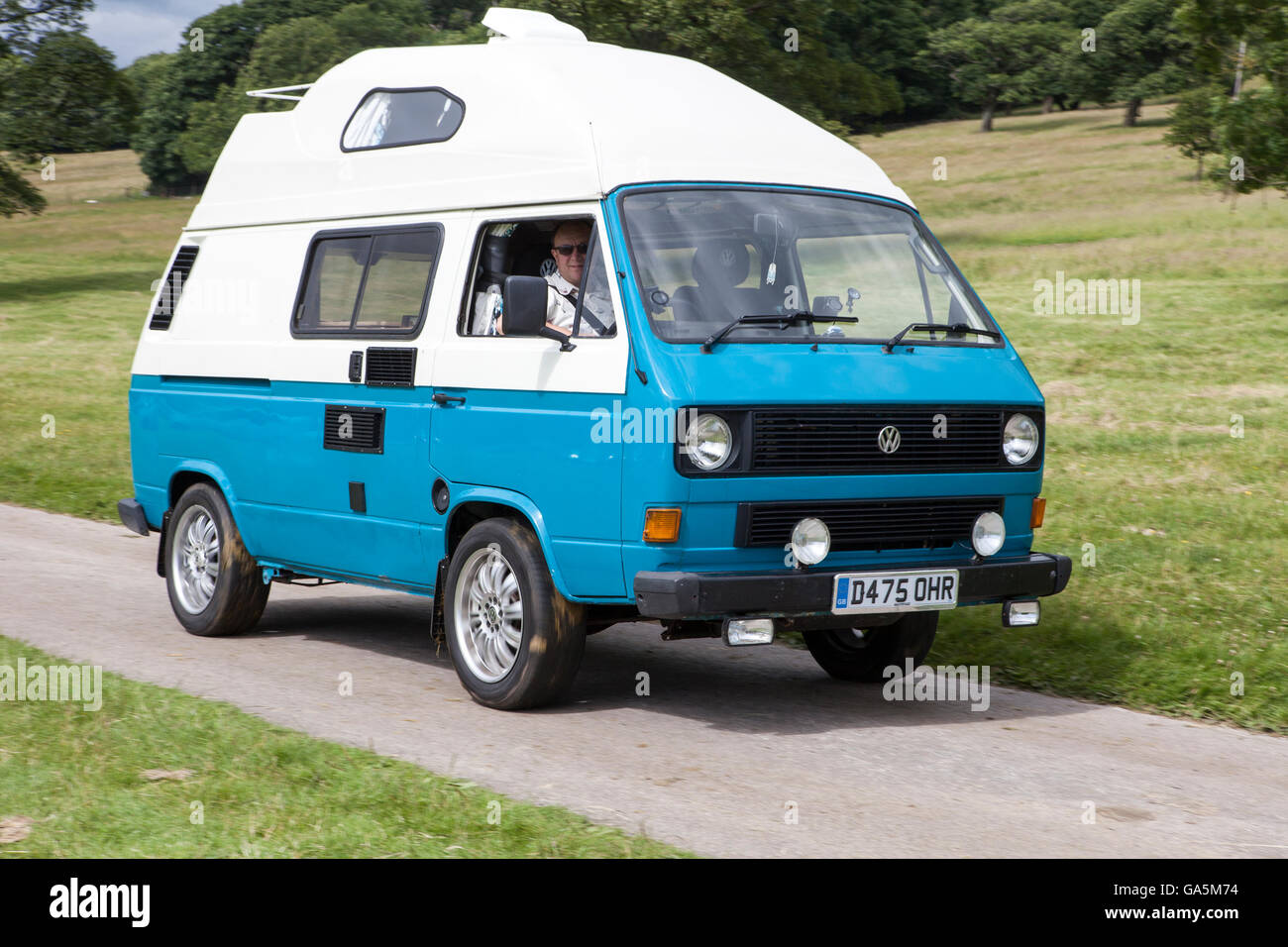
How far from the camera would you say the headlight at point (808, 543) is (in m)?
6.48

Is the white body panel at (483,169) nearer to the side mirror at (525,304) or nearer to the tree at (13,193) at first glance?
the side mirror at (525,304)

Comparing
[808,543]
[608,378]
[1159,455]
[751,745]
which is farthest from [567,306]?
[1159,455]

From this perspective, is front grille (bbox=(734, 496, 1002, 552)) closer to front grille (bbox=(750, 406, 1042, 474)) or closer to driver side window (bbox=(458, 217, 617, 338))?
front grille (bbox=(750, 406, 1042, 474))

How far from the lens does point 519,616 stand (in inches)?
275

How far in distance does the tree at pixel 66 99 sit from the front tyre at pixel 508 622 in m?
37.3

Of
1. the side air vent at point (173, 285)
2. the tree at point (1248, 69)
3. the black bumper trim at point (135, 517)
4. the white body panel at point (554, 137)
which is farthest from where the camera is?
the tree at point (1248, 69)

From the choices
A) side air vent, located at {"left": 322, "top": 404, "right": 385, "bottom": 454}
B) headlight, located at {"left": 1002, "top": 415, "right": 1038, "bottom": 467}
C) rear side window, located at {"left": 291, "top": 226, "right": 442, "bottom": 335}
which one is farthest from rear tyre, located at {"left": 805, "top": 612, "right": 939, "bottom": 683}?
rear side window, located at {"left": 291, "top": 226, "right": 442, "bottom": 335}

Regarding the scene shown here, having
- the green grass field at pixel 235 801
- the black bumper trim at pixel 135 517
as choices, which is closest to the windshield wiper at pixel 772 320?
the green grass field at pixel 235 801

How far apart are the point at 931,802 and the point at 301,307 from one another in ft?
14.9

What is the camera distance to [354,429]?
788cm

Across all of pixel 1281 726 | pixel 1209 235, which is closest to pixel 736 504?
pixel 1281 726

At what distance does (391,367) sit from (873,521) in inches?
101

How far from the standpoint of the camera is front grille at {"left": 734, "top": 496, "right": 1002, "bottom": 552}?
21.1 ft
